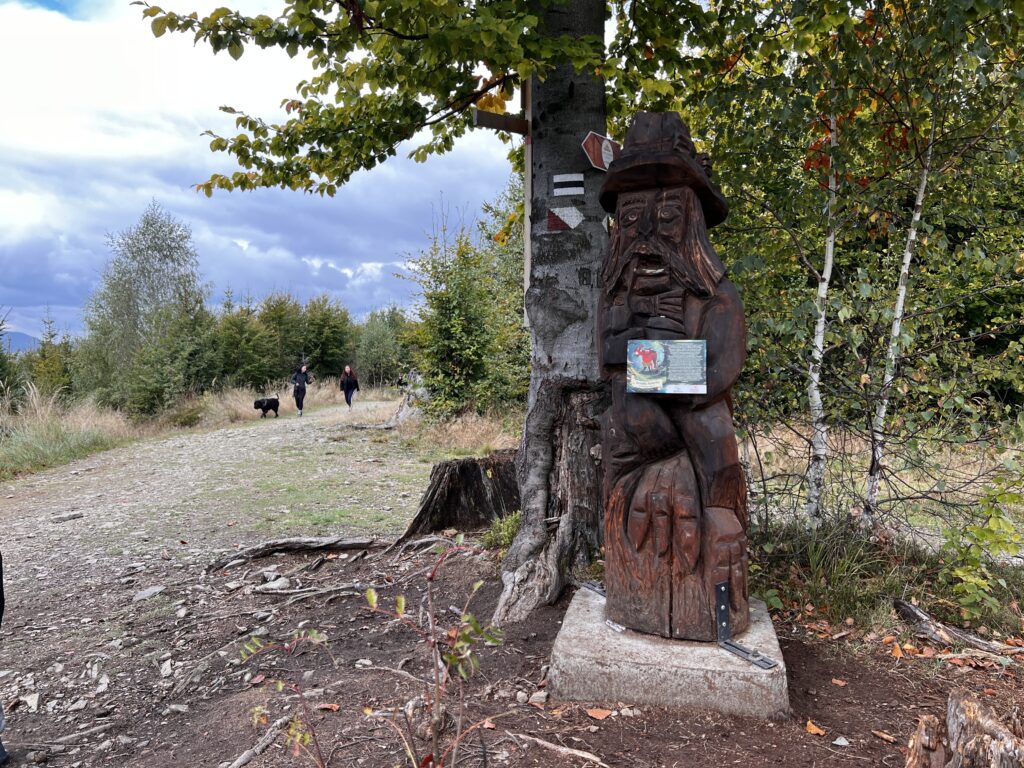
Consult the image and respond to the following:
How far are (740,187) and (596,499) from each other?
2.52 m

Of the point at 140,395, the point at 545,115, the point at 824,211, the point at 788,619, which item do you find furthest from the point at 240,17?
the point at 140,395

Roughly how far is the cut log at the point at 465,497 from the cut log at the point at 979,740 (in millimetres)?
4224

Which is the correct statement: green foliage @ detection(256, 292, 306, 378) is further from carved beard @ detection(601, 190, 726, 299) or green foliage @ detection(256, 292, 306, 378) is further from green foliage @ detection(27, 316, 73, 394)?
carved beard @ detection(601, 190, 726, 299)

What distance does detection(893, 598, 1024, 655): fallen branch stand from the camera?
3.69 m

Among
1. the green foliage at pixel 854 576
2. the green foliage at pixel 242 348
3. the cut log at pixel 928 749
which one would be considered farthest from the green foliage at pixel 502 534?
the green foliage at pixel 242 348

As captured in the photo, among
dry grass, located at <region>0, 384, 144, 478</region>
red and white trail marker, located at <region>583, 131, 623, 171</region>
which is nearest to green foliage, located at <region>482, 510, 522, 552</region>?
red and white trail marker, located at <region>583, 131, 623, 171</region>

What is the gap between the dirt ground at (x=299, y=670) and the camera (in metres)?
2.81

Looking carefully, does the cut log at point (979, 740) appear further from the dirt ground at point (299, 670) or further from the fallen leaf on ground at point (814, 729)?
the fallen leaf on ground at point (814, 729)

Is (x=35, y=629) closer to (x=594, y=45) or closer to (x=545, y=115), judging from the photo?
(x=545, y=115)

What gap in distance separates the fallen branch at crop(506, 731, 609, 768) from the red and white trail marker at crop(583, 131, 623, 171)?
3.13m

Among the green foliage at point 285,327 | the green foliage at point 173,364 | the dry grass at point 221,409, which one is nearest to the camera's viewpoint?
the dry grass at point 221,409

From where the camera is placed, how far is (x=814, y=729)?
2.90m

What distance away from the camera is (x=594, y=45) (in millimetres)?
4293

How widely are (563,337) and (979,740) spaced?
2.90m
